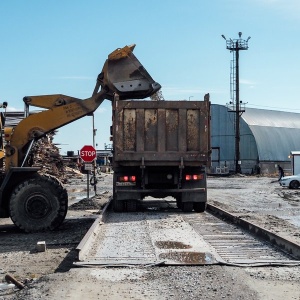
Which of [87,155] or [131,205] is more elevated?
[87,155]

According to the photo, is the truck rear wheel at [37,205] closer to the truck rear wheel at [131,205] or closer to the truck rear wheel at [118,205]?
the truck rear wheel at [118,205]

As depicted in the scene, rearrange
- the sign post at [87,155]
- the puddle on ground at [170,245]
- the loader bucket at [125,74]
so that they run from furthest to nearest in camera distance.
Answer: the sign post at [87,155]
the loader bucket at [125,74]
the puddle on ground at [170,245]

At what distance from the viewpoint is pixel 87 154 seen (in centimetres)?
2455

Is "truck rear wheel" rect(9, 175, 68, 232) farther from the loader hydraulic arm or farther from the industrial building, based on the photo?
the industrial building

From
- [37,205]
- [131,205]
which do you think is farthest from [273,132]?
[37,205]

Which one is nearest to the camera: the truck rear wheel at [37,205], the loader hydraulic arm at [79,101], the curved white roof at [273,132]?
the truck rear wheel at [37,205]

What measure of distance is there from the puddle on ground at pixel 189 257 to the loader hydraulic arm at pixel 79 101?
19.0 ft

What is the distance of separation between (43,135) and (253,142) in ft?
177

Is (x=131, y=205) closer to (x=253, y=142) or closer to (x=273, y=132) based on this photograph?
(x=253, y=142)

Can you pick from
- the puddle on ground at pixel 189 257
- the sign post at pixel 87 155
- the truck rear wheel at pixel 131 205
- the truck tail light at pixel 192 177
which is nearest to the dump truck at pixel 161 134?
the truck tail light at pixel 192 177

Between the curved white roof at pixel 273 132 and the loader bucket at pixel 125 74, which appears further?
the curved white roof at pixel 273 132

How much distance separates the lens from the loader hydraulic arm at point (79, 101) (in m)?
13.4

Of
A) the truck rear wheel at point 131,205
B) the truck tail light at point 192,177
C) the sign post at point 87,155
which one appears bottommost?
the truck rear wheel at point 131,205

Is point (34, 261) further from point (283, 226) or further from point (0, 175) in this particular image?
point (283, 226)
